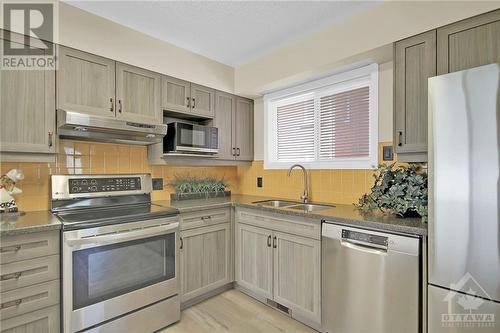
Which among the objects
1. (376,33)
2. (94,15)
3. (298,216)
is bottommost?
(298,216)

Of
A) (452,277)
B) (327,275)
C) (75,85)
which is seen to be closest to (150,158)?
(75,85)

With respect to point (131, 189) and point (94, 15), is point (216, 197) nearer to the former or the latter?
point (131, 189)

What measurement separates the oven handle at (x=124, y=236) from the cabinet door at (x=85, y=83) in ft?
3.20

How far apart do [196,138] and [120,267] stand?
135cm

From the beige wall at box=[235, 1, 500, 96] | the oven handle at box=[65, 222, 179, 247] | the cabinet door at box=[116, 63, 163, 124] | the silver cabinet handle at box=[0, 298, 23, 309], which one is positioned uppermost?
the beige wall at box=[235, 1, 500, 96]

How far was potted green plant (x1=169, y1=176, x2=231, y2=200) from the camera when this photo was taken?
9.62 feet

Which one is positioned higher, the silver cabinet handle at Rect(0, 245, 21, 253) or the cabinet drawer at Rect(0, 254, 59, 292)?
the silver cabinet handle at Rect(0, 245, 21, 253)

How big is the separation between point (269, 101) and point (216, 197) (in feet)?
4.38

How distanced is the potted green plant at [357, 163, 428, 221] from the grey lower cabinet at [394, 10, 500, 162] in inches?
5.0

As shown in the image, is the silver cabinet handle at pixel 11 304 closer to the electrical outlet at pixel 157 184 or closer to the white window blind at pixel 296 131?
the electrical outlet at pixel 157 184

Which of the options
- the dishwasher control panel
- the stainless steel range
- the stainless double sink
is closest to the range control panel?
the stainless steel range

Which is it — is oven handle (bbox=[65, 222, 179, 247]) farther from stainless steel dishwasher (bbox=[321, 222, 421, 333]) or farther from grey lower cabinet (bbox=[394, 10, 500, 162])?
grey lower cabinet (bbox=[394, 10, 500, 162])

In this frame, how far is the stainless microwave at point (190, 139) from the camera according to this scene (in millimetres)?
2564

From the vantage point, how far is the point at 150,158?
2.69 metres
